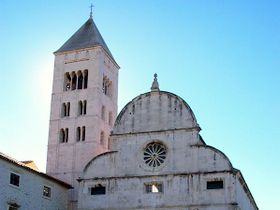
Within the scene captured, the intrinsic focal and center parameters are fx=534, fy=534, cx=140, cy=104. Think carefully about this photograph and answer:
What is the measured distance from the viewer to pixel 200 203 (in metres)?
39.7

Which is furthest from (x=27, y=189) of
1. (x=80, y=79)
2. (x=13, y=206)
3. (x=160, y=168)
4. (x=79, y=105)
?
(x=80, y=79)

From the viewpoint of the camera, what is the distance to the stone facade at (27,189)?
37.7 m

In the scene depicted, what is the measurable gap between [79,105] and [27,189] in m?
16.3

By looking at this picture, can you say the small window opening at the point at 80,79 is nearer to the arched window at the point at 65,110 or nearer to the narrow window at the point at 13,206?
the arched window at the point at 65,110

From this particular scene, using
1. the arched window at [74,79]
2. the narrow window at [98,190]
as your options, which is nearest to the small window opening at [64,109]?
the arched window at [74,79]

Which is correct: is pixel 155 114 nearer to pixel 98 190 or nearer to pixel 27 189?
pixel 98 190

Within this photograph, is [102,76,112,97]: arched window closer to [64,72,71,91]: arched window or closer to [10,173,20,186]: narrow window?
[64,72,71,91]: arched window

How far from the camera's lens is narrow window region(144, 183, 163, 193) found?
41594 mm

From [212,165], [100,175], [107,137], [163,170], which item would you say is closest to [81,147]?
[107,137]

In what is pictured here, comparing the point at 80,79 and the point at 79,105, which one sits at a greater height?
the point at 80,79

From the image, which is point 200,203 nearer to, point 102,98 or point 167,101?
point 167,101

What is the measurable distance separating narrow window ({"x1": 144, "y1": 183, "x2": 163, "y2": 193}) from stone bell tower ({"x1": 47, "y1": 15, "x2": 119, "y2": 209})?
11.3 meters

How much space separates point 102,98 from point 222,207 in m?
21.0

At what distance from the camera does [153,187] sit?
4200 cm
